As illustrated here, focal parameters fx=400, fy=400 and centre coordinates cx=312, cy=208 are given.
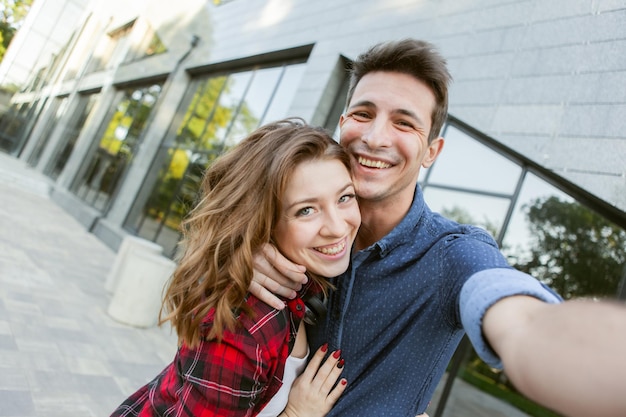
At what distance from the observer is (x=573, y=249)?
3729 mm

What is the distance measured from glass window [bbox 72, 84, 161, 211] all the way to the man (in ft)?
38.6

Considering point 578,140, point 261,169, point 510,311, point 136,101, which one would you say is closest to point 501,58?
point 578,140

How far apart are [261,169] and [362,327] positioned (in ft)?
2.27

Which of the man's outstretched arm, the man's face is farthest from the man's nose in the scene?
the man's outstretched arm

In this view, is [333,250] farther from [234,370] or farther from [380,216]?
[234,370]

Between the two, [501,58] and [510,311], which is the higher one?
[501,58]

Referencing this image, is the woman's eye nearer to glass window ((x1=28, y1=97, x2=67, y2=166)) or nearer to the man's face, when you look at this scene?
the man's face

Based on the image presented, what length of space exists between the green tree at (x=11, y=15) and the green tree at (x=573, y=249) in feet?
104

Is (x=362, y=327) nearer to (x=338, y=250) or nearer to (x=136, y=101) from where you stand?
(x=338, y=250)

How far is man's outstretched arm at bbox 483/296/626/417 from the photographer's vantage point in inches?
20.9

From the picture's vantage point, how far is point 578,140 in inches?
136

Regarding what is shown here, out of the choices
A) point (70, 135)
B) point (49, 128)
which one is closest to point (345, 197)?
point (70, 135)

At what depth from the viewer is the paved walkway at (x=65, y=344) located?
124 inches

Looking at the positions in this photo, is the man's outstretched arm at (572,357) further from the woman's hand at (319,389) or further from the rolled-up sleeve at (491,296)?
the woman's hand at (319,389)
